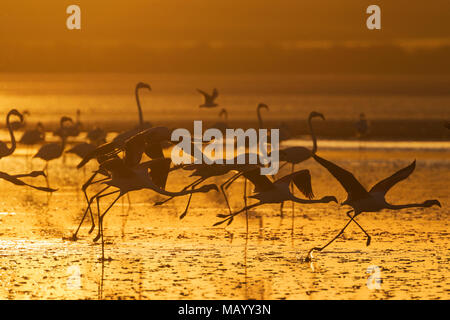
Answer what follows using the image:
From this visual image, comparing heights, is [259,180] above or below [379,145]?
below

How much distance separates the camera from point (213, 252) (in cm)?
1102

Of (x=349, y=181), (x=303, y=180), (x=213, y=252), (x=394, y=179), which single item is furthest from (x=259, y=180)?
(x=394, y=179)

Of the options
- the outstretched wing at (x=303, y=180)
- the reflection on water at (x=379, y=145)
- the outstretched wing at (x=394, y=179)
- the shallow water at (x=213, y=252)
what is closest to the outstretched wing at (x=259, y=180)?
the outstretched wing at (x=303, y=180)

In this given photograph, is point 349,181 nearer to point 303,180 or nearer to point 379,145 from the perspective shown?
point 303,180

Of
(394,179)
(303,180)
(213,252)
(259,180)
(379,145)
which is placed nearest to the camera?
(394,179)

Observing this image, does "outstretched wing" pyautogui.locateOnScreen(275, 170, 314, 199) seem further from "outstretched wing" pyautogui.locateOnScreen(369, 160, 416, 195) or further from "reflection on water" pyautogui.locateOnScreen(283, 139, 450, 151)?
"reflection on water" pyautogui.locateOnScreen(283, 139, 450, 151)

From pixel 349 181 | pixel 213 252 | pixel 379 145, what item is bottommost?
pixel 213 252

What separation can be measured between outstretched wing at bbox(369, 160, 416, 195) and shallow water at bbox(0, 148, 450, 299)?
0.68 m

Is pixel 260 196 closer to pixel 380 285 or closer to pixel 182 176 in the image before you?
pixel 380 285

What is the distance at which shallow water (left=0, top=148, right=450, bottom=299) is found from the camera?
940 cm

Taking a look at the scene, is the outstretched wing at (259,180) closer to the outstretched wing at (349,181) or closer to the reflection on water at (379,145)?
the outstretched wing at (349,181)

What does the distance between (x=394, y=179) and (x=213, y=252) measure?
6.80ft

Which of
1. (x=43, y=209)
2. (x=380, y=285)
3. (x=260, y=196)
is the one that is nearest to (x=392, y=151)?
(x=43, y=209)

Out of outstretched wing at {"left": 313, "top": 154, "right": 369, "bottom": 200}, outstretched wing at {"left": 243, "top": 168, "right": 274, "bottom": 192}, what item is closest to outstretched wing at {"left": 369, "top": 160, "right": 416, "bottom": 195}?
outstretched wing at {"left": 313, "top": 154, "right": 369, "bottom": 200}
